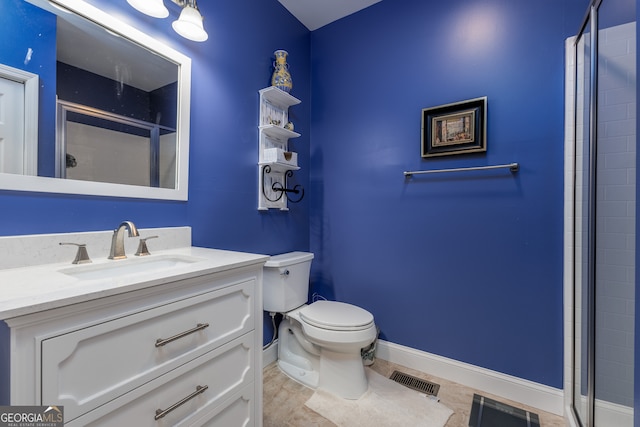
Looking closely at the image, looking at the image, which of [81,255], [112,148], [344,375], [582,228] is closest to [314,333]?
[344,375]

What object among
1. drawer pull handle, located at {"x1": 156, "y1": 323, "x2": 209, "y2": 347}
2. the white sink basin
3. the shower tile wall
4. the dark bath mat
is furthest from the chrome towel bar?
drawer pull handle, located at {"x1": 156, "y1": 323, "x2": 209, "y2": 347}

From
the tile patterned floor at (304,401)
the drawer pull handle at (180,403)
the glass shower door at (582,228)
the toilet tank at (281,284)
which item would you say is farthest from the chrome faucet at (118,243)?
the glass shower door at (582,228)

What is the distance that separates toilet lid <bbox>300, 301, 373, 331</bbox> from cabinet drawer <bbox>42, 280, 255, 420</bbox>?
0.62 m

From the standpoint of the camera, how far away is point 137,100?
4.09ft

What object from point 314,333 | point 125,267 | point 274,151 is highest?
→ point 274,151

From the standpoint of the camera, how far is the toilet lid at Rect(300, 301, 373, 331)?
58.4 inches

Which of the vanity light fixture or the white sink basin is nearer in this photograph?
the white sink basin

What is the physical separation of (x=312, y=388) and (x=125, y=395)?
1.14 meters

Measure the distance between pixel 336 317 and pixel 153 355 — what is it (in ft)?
3.21

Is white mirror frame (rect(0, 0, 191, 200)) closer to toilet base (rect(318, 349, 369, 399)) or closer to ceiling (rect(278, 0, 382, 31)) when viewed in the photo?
ceiling (rect(278, 0, 382, 31))

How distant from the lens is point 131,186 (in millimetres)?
1190

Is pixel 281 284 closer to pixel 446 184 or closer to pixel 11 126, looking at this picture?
pixel 446 184

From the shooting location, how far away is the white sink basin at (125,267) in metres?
0.94

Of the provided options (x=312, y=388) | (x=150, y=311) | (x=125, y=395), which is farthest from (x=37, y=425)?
(x=312, y=388)
